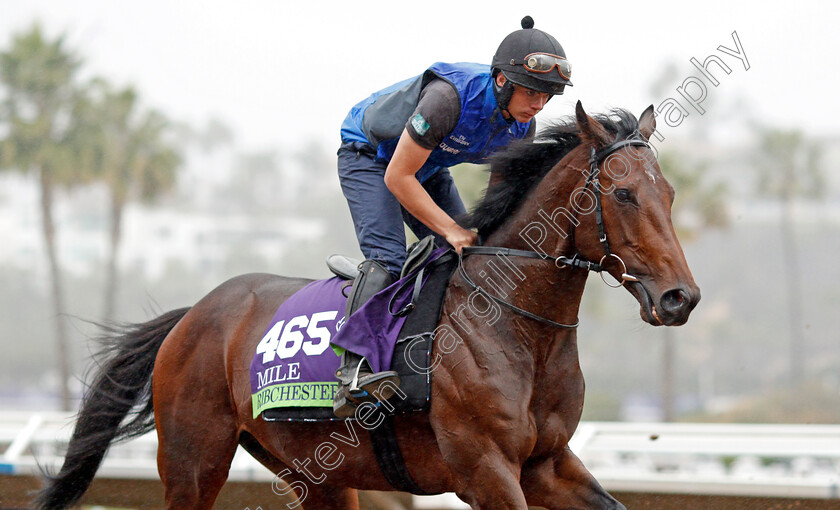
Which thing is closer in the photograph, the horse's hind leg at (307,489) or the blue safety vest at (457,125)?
the blue safety vest at (457,125)

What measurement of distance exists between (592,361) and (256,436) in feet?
192

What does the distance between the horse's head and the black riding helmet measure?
0.74 feet

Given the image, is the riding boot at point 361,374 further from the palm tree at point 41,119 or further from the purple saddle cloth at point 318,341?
the palm tree at point 41,119

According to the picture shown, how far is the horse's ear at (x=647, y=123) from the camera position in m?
3.42

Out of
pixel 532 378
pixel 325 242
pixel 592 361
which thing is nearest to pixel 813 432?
pixel 532 378

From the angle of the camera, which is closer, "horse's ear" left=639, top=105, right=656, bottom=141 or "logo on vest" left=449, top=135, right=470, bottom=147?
"horse's ear" left=639, top=105, right=656, bottom=141

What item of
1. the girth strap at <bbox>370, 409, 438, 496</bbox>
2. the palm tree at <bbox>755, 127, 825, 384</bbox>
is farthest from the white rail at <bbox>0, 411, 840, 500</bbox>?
the palm tree at <bbox>755, 127, 825, 384</bbox>

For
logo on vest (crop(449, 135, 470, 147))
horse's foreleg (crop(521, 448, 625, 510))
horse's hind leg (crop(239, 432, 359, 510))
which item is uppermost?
logo on vest (crop(449, 135, 470, 147))

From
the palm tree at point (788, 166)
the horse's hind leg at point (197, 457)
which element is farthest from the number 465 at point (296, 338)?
the palm tree at point (788, 166)

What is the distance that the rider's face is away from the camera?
11.5ft

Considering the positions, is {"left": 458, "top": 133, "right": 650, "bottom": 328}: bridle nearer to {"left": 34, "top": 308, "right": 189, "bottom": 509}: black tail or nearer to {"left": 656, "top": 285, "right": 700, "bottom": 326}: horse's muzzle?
{"left": 656, "top": 285, "right": 700, "bottom": 326}: horse's muzzle

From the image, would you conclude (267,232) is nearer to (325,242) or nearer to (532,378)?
(325,242)

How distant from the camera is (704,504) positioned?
18.0 ft

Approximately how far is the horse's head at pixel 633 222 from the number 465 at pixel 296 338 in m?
1.19
